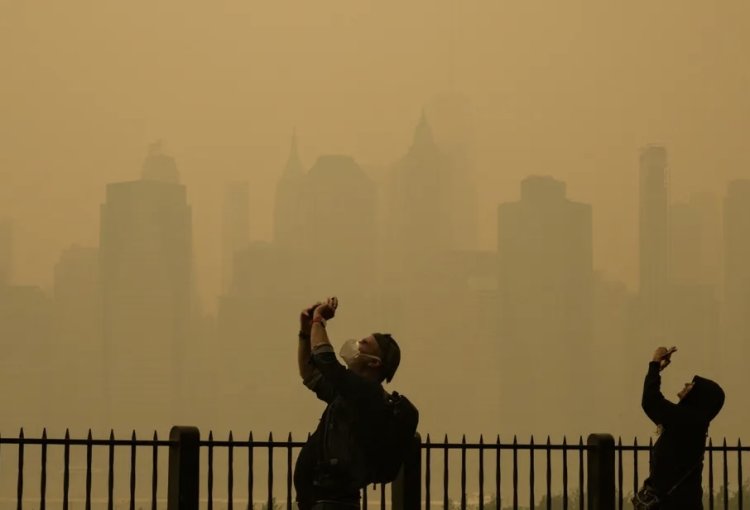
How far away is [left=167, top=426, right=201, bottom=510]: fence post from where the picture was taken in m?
11.7

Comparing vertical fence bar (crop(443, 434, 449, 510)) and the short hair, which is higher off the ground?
the short hair

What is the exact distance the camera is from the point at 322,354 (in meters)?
6.99

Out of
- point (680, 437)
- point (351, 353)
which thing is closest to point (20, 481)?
point (351, 353)

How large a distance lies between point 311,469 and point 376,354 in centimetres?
74

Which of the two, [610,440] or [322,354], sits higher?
[322,354]

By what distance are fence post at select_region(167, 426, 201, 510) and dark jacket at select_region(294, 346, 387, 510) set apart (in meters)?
4.45

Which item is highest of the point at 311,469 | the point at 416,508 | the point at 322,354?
the point at 322,354

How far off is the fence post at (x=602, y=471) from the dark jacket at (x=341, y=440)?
20.5 ft

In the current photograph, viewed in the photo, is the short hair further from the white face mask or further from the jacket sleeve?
the jacket sleeve

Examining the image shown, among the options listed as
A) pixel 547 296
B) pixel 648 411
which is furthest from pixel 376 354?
pixel 547 296

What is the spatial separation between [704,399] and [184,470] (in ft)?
15.0

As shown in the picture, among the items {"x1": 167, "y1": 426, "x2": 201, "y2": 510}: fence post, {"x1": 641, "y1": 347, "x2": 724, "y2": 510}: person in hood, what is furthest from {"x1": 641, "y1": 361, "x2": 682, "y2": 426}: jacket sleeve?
{"x1": 167, "y1": 426, "x2": 201, "y2": 510}: fence post

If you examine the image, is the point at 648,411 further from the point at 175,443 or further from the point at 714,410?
the point at 175,443

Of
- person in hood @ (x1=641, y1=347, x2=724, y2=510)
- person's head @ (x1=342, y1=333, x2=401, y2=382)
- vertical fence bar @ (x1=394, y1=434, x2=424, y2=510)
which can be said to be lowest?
vertical fence bar @ (x1=394, y1=434, x2=424, y2=510)
